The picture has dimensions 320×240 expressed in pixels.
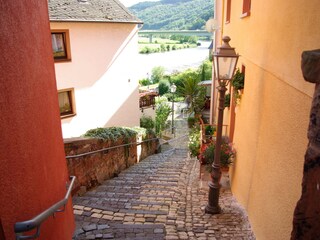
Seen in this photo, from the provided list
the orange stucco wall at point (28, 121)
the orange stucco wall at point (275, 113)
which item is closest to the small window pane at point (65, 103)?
the orange stucco wall at point (275, 113)

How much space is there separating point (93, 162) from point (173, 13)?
199 ft

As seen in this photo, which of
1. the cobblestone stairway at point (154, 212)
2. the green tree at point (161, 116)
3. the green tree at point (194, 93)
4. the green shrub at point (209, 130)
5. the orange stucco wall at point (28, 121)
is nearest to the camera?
the orange stucco wall at point (28, 121)

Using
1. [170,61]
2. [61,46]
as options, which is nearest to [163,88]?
[170,61]

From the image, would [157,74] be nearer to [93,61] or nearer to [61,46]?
[93,61]

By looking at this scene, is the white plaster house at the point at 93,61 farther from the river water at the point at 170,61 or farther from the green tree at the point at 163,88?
the river water at the point at 170,61

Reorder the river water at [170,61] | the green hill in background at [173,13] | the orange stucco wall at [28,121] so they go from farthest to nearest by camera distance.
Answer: the green hill in background at [173,13] < the river water at [170,61] < the orange stucco wall at [28,121]

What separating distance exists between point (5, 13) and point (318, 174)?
2363mm

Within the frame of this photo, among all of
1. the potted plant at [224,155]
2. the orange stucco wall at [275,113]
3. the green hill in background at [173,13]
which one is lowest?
the potted plant at [224,155]

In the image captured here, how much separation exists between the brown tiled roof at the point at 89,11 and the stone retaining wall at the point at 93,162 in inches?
213

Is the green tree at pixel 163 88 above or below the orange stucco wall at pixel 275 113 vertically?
below

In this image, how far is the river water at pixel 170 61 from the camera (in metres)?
40.3

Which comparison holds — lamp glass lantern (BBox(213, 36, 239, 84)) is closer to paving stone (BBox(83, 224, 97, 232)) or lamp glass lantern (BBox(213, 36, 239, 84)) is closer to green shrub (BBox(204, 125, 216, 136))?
paving stone (BBox(83, 224, 97, 232))

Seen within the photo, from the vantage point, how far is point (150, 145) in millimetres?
13281

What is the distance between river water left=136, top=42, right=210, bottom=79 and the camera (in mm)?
40263
